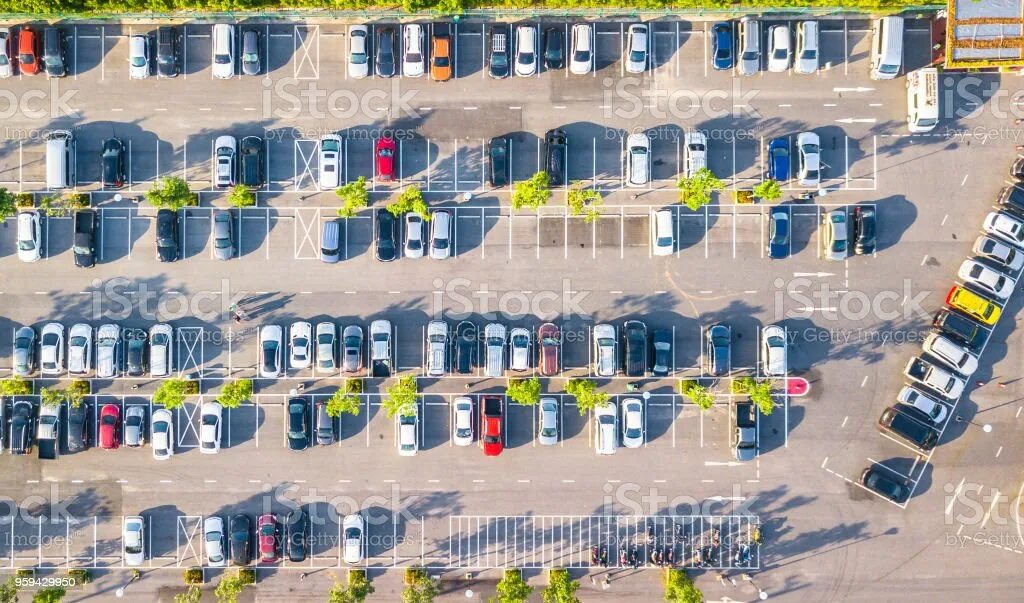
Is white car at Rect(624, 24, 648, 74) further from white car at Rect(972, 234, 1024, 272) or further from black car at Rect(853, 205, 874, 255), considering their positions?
white car at Rect(972, 234, 1024, 272)

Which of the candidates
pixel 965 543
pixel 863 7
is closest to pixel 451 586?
pixel 965 543

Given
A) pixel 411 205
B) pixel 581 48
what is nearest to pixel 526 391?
pixel 411 205

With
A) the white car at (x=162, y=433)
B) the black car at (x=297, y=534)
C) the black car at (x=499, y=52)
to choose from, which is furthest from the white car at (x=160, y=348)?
the black car at (x=499, y=52)

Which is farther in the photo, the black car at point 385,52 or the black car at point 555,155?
the black car at point 385,52

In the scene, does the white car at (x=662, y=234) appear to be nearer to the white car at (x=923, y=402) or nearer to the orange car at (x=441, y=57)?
the orange car at (x=441, y=57)

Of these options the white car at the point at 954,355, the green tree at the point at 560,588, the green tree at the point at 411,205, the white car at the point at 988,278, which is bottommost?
the green tree at the point at 560,588

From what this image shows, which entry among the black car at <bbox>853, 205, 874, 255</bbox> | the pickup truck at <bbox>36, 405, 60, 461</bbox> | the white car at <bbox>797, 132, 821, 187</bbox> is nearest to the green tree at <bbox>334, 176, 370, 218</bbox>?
the pickup truck at <bbox>36, 405, 60, 461</bbox>
